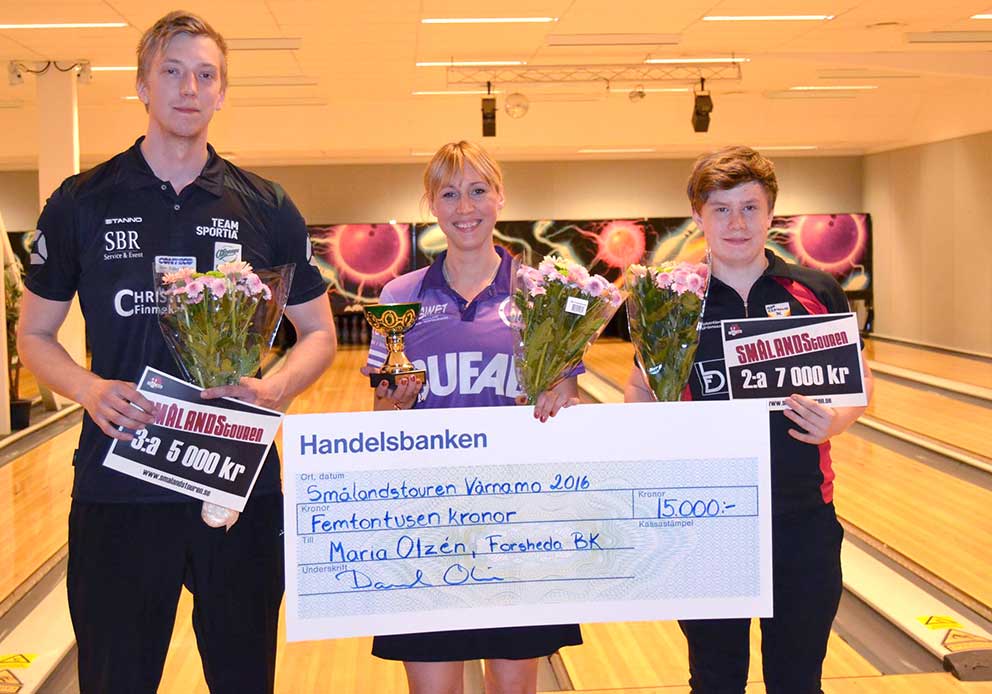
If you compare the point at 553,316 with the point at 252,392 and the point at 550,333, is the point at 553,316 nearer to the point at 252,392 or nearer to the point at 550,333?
the point at 550,333

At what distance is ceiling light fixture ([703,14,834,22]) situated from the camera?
8102mm

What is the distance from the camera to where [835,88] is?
1234 cm

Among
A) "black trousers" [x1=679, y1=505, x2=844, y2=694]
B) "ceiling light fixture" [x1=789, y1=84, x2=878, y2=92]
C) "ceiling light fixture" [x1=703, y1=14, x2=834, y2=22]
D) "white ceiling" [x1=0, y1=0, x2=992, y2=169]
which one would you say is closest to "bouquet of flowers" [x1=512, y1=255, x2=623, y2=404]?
"black trousers" [x1=679, y1=505, x2=844, y2=694]

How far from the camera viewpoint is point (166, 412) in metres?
1.82

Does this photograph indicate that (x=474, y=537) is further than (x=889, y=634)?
No

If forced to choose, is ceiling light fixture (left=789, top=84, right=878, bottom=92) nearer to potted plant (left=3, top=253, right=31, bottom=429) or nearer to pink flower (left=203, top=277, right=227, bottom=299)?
potted plant (left=3, top=253, right=31, bottom=429)

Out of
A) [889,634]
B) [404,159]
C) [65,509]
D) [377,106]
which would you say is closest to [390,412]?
[889,634]

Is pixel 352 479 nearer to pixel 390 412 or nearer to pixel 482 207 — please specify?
pixel 390 412

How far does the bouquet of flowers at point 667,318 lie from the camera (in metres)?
2.02

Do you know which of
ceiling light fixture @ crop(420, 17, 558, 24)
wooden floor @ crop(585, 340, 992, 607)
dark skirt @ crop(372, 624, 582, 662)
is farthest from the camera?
ceiling light fixture @ crop(420, 17, 558, 24)


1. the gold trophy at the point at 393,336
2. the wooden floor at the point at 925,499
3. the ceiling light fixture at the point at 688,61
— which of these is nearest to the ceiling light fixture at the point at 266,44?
the ceiling light fixture at the point at 688,61

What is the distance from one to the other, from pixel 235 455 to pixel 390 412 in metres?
→ 0.29

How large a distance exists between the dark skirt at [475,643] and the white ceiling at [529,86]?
19.8ft

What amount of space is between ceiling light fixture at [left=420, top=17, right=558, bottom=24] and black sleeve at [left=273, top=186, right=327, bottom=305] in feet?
20.7
